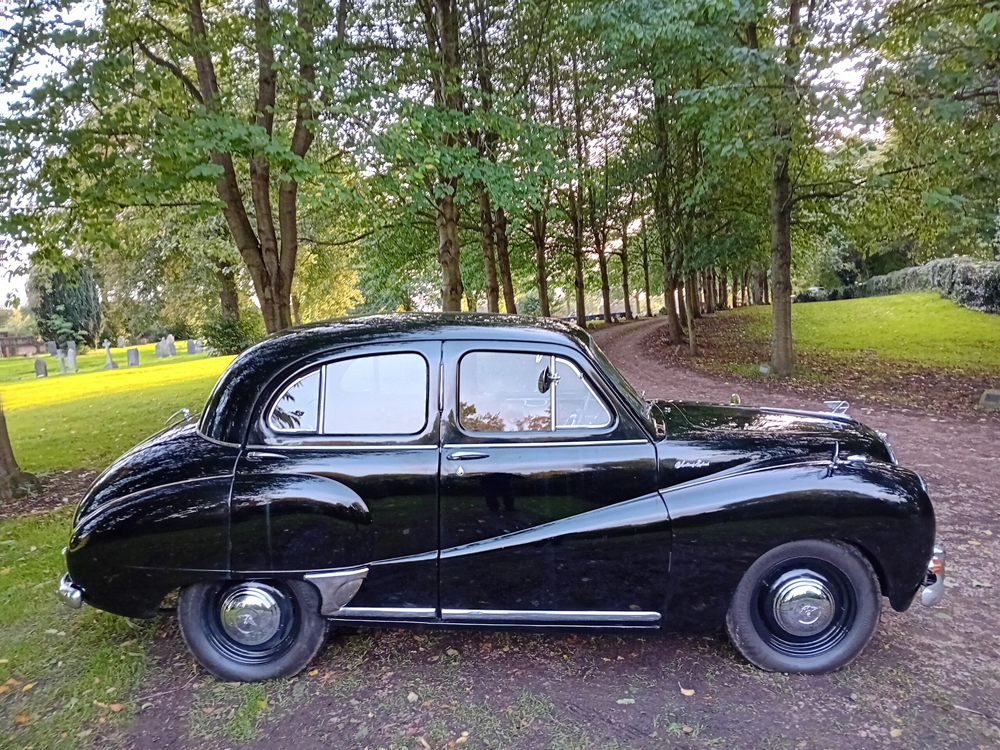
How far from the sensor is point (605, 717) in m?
2.93

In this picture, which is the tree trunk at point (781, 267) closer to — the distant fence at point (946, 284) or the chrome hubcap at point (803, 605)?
the chrome hubcap at point (803, 605)

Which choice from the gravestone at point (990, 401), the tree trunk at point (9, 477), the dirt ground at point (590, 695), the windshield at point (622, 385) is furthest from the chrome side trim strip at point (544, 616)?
the gravestone at point (990, 401)

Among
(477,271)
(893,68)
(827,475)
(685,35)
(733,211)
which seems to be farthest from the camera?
(477,271)

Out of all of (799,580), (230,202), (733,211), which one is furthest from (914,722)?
(733,211)

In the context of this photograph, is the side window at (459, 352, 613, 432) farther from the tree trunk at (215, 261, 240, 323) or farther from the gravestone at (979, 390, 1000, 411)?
the tree trunk at (215, 261, 240, 323)

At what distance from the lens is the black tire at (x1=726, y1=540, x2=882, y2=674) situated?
315cm

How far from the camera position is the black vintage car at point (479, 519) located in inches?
124

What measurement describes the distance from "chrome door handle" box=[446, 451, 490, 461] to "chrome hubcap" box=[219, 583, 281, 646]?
1.19 meters

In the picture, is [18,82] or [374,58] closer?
[18,82]

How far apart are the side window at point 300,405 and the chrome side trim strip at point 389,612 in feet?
3.18

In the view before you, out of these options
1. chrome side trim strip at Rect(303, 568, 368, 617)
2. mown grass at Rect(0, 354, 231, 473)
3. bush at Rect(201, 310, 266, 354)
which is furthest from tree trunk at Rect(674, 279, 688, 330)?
bush at Rect(201, 310, 266, 354)

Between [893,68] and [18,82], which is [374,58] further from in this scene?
[893,68]

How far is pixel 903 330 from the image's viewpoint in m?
21.1

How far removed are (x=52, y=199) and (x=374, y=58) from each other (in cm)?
547
